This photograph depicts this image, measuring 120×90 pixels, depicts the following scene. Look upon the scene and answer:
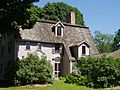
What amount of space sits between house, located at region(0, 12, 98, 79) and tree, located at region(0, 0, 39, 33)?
33.9 ft

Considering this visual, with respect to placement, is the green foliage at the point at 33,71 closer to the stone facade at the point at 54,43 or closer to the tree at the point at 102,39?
the stone facade at the point at 54,43

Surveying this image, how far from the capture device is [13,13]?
36562 mm

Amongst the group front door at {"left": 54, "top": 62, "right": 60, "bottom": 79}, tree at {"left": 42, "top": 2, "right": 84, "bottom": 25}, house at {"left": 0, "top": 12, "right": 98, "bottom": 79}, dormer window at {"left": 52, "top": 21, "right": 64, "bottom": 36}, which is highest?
tree at {"left": 42, "top": 2, "right": 84, "bottom": 25}

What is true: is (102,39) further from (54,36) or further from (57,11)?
(54,36)

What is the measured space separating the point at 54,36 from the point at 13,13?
16657mm

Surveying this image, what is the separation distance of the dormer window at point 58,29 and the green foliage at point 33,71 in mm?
10746

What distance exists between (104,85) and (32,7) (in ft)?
44.6

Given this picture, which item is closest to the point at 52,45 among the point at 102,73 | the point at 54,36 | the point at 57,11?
the point at 54,36

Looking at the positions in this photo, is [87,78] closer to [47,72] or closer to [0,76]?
[47,72]

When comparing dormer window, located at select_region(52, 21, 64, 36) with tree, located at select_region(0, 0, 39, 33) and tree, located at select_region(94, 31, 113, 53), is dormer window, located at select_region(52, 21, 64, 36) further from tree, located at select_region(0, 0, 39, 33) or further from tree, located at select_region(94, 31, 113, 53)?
tree, located at select_region(94, 31, 113, 53)

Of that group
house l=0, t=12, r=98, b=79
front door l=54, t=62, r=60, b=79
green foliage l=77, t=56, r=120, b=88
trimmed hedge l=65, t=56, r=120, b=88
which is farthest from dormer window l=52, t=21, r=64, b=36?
green foliage l=77, t=56, r=120, b=88

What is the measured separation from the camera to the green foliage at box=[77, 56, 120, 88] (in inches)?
1583

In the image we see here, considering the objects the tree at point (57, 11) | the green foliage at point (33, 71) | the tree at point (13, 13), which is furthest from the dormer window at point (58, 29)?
the tree at point (57, 11)

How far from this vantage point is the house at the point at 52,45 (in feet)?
158
